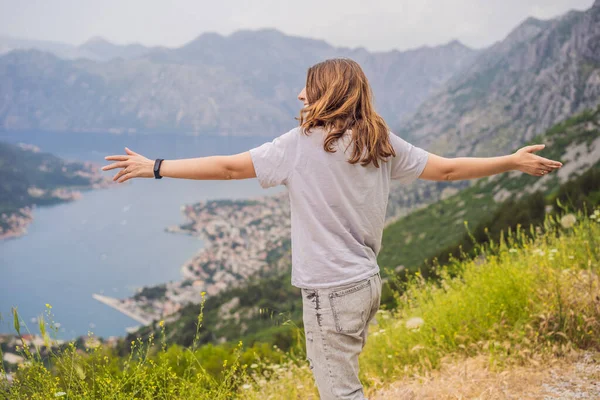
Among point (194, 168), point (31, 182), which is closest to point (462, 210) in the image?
point (194, 168)

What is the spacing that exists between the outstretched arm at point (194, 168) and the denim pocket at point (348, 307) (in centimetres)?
65

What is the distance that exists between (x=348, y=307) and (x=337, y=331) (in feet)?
0.37

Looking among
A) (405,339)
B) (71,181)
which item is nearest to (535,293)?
(405,339)

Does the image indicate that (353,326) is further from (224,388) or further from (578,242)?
(578,242)

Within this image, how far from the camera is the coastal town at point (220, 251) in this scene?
86.0 meters

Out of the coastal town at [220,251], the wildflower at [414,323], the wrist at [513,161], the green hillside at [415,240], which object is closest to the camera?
the wrist at [513,161]

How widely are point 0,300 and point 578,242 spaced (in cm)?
10820

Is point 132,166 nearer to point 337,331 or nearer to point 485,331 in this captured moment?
point 337,331

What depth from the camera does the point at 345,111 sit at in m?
2.01

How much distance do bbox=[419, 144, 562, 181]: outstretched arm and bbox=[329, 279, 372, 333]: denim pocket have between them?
2.37ft

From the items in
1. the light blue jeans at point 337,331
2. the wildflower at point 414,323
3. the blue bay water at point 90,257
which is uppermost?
the light blue jeans at point 337,331

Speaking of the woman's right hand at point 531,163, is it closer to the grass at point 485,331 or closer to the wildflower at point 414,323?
the grass at point 485,331

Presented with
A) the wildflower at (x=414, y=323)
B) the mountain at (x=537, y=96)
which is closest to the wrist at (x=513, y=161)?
the wildflower at (x=414, y=323)

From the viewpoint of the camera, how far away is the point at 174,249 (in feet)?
411
